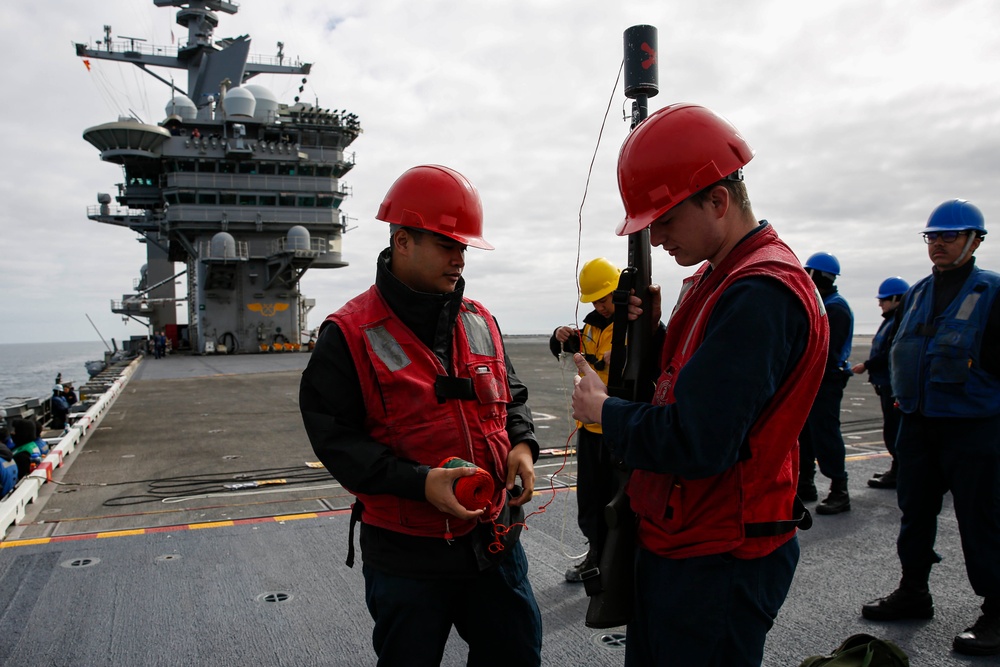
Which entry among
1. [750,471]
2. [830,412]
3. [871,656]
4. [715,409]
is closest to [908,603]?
[871,656]

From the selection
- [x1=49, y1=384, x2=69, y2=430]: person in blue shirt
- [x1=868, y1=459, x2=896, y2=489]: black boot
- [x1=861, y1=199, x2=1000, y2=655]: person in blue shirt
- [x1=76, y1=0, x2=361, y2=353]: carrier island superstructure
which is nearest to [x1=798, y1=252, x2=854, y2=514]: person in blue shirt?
[x1=868, y1=459, x2=896, y2=489]: black boot

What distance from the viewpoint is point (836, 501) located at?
524 centimetres

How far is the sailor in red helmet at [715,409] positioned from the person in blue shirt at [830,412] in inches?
158

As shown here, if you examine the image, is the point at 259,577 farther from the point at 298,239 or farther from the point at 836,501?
the point at 298,239

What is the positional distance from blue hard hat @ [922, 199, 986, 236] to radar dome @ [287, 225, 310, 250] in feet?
116

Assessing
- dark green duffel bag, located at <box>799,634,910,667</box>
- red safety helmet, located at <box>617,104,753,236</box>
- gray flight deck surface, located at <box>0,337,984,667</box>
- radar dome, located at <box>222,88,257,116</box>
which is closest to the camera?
red safety helmet, located at <box>617,104,753,236</box>

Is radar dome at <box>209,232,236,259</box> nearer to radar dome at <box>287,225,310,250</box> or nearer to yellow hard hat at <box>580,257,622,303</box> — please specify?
radar dome at <box>287,225,310,250</box>

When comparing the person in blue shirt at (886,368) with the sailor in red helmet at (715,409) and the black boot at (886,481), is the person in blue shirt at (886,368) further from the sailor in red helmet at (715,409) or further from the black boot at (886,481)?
the sailor in red helmet at (715,409)

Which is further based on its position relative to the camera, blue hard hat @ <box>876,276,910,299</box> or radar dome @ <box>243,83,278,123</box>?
radar dome @ <box>243,83,278,123</box>

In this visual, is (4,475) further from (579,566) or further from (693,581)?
(693,581)

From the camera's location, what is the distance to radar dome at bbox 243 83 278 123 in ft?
133

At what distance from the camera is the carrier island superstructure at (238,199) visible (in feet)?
124

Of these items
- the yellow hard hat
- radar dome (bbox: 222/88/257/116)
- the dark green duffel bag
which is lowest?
the dark green duffel bag

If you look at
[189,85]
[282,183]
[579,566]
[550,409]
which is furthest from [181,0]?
[579,566]
